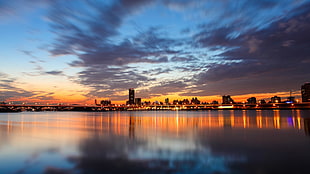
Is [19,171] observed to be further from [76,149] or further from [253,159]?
[253,159]

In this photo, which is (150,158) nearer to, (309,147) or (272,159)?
(272,159)

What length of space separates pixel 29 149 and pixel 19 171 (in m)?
6.21

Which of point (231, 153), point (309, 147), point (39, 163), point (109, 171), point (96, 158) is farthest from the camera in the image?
point (309, 147)

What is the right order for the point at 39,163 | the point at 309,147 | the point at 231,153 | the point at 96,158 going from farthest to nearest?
the point at 309,147 → the point at 231,153 → the point at 96,158 → the point at 39,163

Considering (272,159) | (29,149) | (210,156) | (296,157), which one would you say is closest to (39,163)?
(29,149)

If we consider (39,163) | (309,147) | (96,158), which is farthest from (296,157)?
(39,163)

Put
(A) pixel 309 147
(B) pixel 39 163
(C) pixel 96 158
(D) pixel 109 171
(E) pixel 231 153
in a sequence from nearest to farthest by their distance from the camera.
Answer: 1. (D) pixel 109 171
2. (B) pixel 39 163
3. (C) pixel 96 158
4. (E) pixel 231 153
5. (A) pixel 309 147

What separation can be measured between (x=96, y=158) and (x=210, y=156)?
6325 millimetres

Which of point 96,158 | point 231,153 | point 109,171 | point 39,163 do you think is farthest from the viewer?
point 231,153

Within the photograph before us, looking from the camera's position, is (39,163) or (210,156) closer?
(39,163)

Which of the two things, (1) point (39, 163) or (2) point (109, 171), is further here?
(1) point (39, 163)

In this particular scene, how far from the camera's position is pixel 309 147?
50.7ft

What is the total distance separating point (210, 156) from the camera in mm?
13016

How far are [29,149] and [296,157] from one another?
1676 cm
